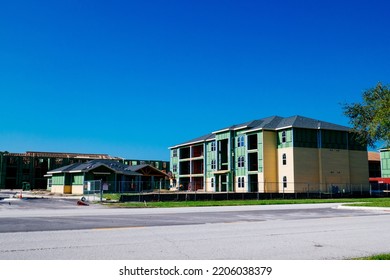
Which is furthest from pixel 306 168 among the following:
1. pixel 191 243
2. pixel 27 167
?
pixel 27 167

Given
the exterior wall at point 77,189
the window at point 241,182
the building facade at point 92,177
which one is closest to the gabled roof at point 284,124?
the window at point 241,182

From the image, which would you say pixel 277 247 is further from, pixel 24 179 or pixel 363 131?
pixel 24 179

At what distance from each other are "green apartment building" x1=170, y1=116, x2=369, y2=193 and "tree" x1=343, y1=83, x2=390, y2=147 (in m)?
6.76

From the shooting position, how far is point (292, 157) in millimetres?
56031

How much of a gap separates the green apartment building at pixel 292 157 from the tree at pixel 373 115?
6761 millimetres

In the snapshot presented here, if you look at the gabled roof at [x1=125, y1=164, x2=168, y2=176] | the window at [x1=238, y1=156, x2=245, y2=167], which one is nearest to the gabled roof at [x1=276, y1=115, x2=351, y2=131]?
the window at [x1=238, y1=156, x2=245, y2=167]

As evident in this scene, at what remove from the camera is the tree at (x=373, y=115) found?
122 ft

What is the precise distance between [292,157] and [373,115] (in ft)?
46.1

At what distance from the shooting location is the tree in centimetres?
3722

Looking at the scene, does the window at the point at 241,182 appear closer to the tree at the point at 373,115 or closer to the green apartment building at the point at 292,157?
the green apartment building at the point at 292,157

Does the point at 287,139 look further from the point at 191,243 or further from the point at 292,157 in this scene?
the point at 191,243

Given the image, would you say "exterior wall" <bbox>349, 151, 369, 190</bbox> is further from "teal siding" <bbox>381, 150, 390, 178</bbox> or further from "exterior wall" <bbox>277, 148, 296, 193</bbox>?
"teal siding" <bbox>381, 150, 390, 178</bbox>
